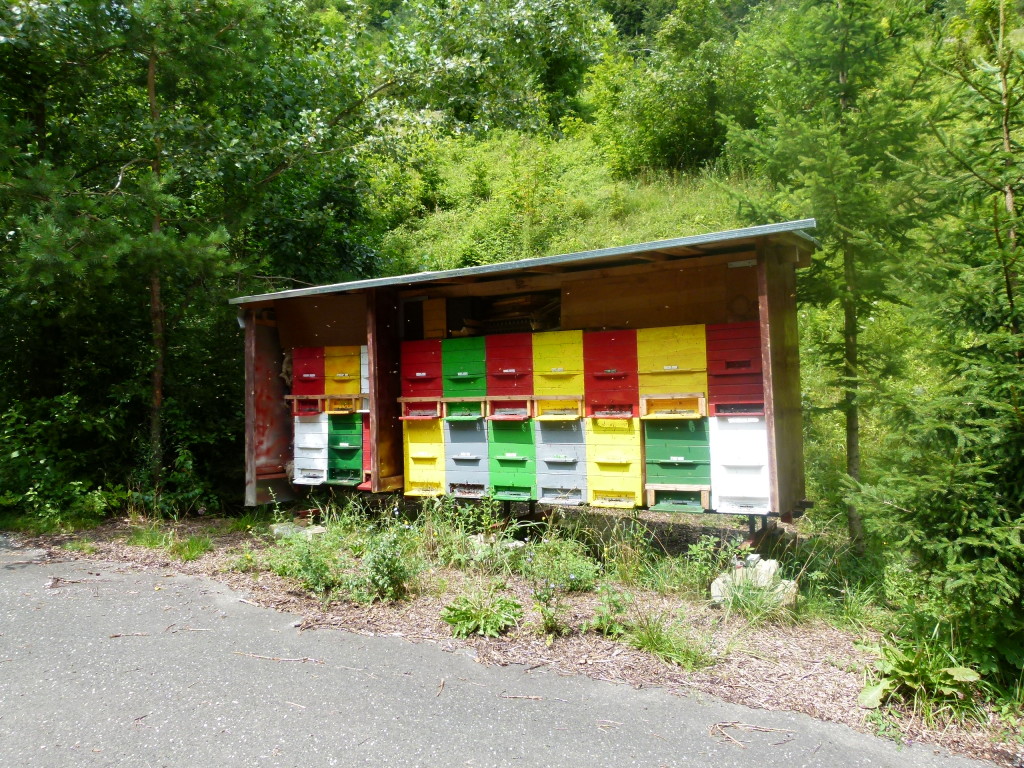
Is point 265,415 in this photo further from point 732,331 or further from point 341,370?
point 732,331

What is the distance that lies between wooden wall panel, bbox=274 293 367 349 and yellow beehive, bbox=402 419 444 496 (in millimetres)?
1227

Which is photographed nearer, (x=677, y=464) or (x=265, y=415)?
(x=677, y=464)

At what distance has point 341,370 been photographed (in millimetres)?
7059

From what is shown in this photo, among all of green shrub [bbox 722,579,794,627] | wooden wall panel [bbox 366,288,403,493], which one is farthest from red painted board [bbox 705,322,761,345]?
wooden wall panel [bbox 366,288,403,493]

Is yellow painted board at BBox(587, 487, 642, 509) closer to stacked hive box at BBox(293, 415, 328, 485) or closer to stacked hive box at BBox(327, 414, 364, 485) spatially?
stacked hive box at BBox(327, 414, 364, 485)

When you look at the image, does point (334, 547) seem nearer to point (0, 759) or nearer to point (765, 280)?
point (0, 759)

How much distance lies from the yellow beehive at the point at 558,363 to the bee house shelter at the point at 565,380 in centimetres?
1

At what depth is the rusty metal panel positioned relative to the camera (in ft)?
24.8

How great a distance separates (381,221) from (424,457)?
855 cm

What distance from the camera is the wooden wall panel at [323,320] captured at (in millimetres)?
7184

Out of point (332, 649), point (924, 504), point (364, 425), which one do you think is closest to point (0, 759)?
point (332, 649)

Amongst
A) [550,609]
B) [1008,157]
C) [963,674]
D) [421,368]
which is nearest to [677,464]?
[550,609]

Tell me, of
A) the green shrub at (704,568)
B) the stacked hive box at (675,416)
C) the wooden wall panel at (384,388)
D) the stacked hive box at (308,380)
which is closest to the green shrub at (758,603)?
the green shrub at (704,568)

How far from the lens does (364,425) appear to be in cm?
698
